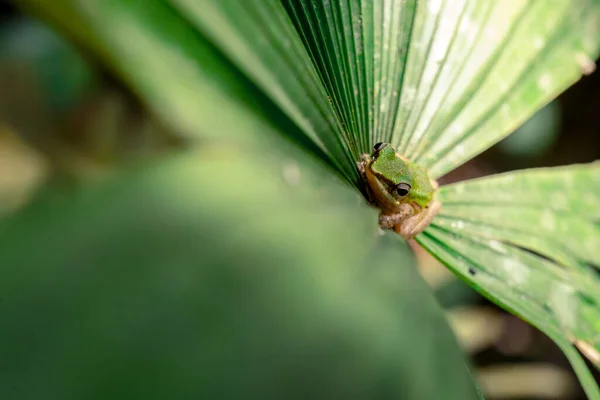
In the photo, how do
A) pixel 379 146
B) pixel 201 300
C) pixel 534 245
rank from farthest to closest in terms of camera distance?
pixel 534 245 → pixel 379 146 → pixel 201 300

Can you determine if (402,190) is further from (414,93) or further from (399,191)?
(414,93)

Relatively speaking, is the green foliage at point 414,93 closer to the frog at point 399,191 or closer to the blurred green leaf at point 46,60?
the frog at point 399,191

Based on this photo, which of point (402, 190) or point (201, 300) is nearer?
point (201, 300)

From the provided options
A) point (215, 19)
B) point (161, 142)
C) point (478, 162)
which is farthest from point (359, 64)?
point (478, 162)

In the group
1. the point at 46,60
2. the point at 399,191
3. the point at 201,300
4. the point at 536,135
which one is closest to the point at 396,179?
the point at 399,191

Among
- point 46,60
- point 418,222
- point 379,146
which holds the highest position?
point 46,60
